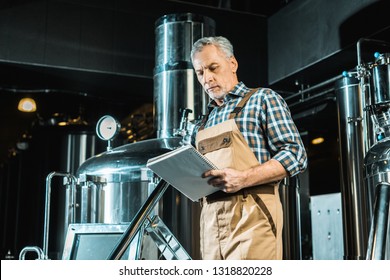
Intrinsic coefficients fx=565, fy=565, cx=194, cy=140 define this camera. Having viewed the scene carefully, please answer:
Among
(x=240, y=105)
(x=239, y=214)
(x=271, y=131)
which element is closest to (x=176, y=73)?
(x=240, y=105)

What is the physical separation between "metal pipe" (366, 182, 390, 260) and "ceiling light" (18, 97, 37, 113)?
629cm

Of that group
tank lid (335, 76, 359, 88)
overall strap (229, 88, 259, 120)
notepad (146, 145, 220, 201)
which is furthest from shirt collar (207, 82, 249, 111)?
tank lid (335, 76, 359, 88)

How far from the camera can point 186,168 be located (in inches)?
73.9

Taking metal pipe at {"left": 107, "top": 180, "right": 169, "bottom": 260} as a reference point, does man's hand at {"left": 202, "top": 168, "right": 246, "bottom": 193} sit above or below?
above

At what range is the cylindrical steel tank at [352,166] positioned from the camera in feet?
14.6

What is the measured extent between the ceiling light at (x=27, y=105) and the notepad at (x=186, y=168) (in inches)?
239

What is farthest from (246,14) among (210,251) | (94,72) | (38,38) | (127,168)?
(210,251)

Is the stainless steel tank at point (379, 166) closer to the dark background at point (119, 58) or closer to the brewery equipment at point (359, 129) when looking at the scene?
the brewery equipment at point (359, 129)

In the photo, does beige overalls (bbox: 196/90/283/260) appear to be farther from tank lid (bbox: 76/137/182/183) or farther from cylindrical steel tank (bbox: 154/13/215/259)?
cylindrical steel tank (bbox: 154/13/215/259)

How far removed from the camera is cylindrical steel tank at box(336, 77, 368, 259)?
4.46 meters

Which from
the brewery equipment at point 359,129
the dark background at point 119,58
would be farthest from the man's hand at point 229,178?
the dark background at point 119,58

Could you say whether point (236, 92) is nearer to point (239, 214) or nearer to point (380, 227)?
point (239, 214)

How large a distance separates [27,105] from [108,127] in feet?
13.3

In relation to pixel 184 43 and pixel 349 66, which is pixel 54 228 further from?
pixel 349 66
